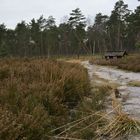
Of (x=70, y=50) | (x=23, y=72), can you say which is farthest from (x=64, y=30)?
(x=23, y=72)

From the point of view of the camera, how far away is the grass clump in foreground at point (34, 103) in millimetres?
4695

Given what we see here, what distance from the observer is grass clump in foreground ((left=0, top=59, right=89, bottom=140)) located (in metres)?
4.70

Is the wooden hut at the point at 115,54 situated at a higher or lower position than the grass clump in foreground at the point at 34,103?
lower

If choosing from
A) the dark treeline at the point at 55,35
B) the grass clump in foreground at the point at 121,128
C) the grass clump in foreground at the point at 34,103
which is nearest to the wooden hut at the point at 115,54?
the dark treeline at the point at 55,35

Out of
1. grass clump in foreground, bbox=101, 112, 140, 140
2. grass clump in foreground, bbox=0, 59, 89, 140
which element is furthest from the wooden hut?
grass clump in foreground, bbox=101, 112, 140, 140

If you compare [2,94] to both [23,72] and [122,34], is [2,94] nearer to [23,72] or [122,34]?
[23,72]

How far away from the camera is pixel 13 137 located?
14.3 feet

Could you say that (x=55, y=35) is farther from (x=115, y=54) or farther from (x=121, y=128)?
(x=121, y=128)

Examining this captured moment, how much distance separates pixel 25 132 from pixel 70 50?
325 feet

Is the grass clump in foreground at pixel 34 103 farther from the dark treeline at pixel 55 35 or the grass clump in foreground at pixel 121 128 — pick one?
the dark treeline at pixel 55 35

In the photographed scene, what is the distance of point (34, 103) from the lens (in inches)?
243

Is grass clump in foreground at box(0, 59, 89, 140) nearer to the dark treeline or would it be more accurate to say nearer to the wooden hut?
the wooden hut

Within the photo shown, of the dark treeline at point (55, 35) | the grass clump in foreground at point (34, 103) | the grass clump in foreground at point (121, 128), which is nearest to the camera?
the grass clump in foreground at point (34, 103)

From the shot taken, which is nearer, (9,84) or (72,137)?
(72,137)
